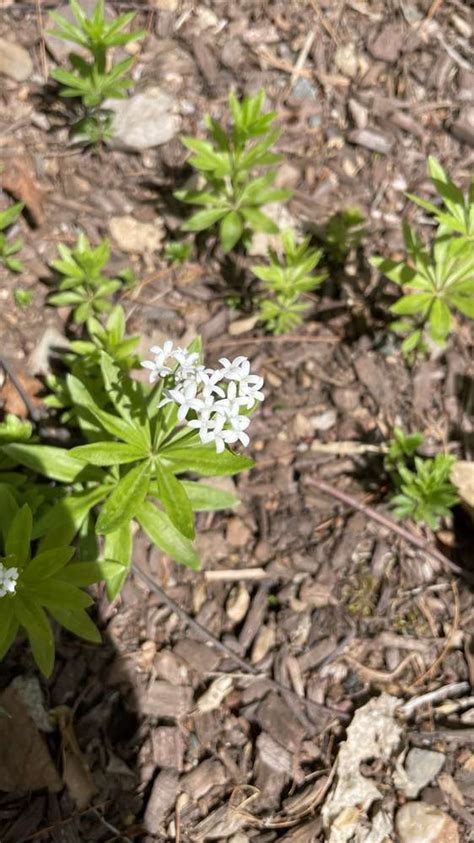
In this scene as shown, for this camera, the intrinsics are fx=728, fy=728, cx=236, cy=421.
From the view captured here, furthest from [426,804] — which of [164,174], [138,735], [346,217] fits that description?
[164,174]

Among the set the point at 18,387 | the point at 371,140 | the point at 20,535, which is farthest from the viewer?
the point at 371,140

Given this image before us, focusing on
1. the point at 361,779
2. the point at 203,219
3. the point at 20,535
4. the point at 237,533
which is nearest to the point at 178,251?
the point at 203,219

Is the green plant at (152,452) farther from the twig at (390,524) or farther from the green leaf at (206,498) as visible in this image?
the twig at (390,524)

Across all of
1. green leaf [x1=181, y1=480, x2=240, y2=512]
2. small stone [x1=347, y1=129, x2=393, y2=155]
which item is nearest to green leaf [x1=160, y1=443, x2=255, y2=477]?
green leaf [x1=181, y1=480, x2=240, y2=512]

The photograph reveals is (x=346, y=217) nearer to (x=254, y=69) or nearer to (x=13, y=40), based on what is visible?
(x=254, y=69)

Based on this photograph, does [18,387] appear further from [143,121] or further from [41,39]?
[41,39]

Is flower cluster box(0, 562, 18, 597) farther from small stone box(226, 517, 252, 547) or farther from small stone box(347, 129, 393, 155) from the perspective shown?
small stone box(347, 129, 393, 155)

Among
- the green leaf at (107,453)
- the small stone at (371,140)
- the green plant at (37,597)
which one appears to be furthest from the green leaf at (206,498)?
the small stone at (371,140)
